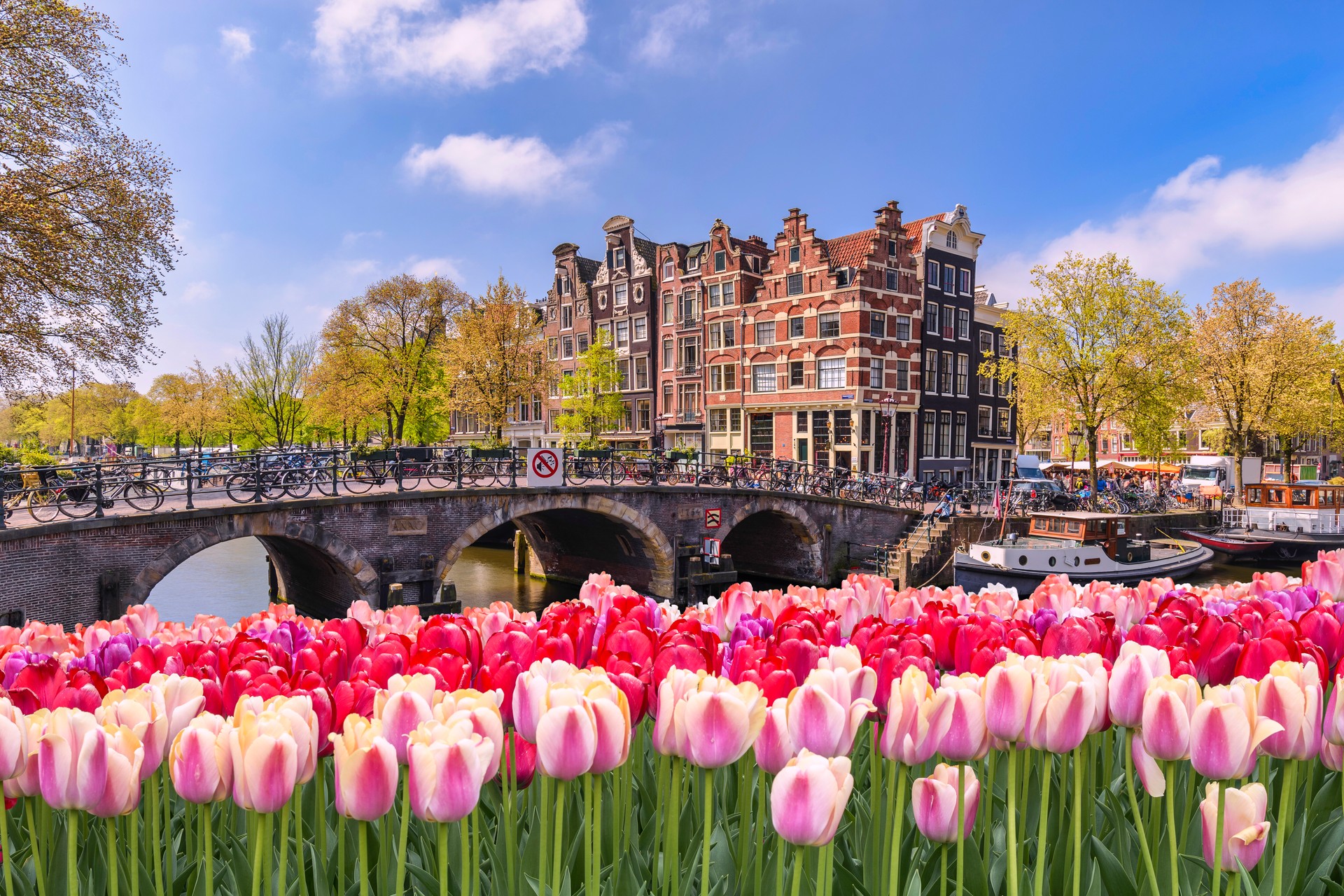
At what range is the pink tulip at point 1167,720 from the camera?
1.47m

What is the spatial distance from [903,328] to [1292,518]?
48.4 ft

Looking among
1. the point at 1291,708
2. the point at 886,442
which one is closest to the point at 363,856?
the point at 1291,708

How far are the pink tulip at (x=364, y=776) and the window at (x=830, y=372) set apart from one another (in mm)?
32429

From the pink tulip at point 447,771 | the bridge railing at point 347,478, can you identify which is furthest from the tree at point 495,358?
the pink tulip at point 447,771

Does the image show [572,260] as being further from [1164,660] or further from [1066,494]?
[1164,660]

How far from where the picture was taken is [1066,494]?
2845cm

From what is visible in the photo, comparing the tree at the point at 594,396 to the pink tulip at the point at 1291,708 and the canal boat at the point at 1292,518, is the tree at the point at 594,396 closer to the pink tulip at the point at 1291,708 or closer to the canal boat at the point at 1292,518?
the canal boat at the point at 1292,518

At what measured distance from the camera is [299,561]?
20.5 meters

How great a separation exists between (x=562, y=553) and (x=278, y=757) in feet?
81.4

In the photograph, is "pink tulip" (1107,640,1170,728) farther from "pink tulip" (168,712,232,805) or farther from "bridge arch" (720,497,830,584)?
"bridge arch" (720,497,830,584)

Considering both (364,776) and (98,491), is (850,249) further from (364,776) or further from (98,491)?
(364,776)

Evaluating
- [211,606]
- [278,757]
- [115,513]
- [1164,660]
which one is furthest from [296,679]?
[211,606]

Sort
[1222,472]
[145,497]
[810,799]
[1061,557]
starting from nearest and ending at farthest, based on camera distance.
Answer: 1. [810,799]
2. [145,497]
3. [1061,557]
4. [1222,472]

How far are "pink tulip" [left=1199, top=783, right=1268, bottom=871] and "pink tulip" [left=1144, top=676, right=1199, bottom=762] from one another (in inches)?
4.1
